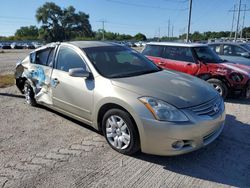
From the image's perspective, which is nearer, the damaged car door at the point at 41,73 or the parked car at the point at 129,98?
the parked car at the point at 129,98

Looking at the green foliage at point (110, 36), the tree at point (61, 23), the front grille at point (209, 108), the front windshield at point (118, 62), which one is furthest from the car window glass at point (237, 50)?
the green foliage at point (110, 36)

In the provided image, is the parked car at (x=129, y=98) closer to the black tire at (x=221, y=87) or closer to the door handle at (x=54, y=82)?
the door handle at (x=54, y=82)

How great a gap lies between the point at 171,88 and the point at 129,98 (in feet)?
2.21

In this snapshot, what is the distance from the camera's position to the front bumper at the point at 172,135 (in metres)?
2.98

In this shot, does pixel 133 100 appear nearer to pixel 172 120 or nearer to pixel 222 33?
pixel 172 120

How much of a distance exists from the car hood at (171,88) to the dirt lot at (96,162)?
0.85 meters

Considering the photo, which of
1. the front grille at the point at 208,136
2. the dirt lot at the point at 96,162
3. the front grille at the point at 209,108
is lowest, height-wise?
the dirt lot at the point at 96,162

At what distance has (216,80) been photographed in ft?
21.3

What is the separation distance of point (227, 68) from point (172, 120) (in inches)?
163

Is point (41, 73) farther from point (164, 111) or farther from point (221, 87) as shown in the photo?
point (221, 87)

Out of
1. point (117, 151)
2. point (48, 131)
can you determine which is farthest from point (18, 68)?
point (117, 151)

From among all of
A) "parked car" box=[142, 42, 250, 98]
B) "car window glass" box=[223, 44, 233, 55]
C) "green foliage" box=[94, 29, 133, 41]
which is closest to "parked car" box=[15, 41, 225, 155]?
"parked car" box=[142, 42, 250, 98]

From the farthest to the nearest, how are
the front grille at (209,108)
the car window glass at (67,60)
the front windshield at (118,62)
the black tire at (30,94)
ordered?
the black tire at (30,94) → the car window glass at (67,60) → the front windshield at (118,62) → the front grille at (209,108)

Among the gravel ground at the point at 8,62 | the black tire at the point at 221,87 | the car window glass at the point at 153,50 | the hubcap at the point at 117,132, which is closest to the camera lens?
the hubcap at the point at 117,132
